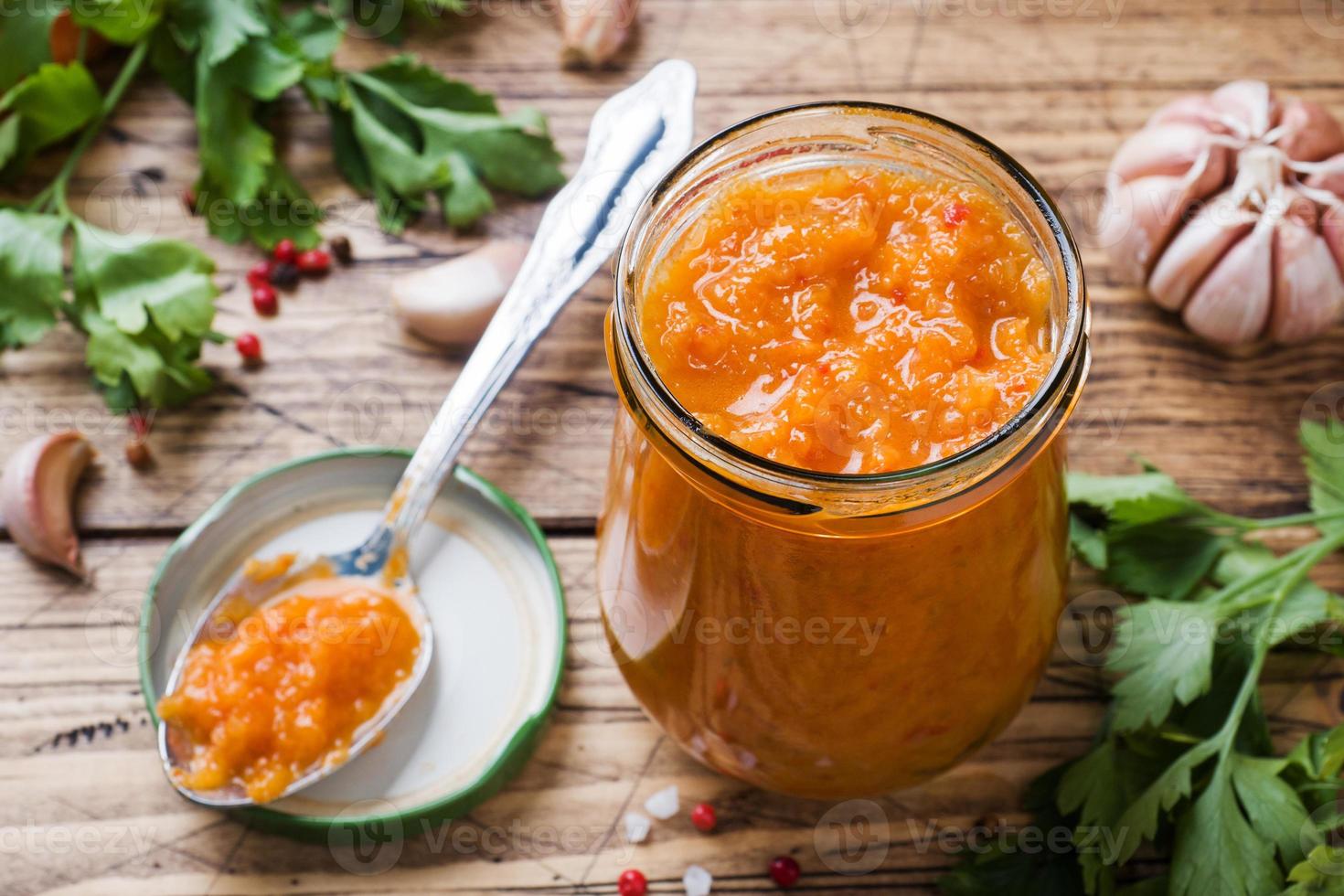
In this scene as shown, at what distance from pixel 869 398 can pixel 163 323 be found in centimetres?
107

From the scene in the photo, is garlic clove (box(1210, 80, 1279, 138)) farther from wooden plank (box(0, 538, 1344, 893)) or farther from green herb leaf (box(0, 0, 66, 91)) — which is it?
green herb leaf (box(0, 0, 66, 91))

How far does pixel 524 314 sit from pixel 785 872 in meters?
0.75

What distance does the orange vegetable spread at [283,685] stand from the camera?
1460 mm

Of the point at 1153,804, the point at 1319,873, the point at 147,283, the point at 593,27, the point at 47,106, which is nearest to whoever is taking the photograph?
the point at 1319,873

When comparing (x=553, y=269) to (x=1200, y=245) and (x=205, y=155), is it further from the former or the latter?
(x=1200, y=245)

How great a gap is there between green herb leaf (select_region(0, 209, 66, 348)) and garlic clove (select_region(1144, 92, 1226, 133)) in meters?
1.57

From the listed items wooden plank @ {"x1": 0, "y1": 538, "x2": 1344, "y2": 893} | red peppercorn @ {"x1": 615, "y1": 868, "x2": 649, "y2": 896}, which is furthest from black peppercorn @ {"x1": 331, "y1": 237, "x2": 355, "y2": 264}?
red peppercorn @ {"x1": 615, "y1": 868, "x2": 649, "y2": 896}

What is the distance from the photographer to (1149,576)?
5.19 feet

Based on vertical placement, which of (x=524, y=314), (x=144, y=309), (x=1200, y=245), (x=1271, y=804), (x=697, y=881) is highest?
A: (x=1200, y=245)

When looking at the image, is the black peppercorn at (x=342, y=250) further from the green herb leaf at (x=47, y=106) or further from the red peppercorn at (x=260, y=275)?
the green herb leaf at (x=47, y=106)

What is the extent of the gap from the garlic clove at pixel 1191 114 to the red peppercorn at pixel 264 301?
4.30ft

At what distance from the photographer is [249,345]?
5.82 feet

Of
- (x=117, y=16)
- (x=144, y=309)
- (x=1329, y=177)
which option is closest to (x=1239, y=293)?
(x=1329, y=177)

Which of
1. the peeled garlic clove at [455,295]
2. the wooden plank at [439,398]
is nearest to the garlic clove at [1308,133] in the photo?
the wooden plank at [439,398]
